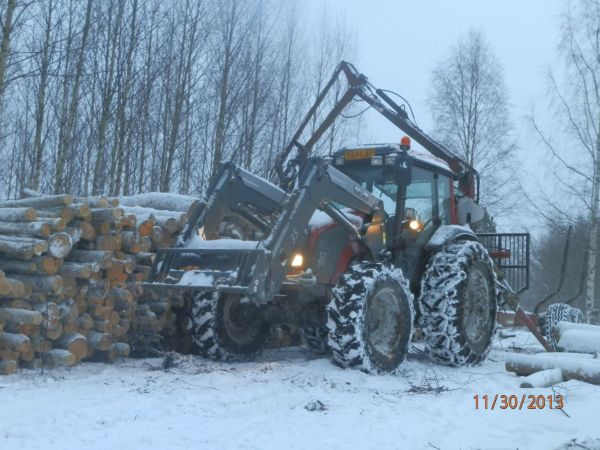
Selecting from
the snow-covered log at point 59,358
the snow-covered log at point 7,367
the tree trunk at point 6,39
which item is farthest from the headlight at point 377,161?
the tree trunk at point 6,39

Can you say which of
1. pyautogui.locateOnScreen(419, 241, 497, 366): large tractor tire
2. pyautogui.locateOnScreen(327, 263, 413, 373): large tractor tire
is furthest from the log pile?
pyautogui.locateOnScreen(327, 263, 413, 373): large tractor tire

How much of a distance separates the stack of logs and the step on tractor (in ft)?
2.25

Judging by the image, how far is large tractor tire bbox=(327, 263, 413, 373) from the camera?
21.0 ft

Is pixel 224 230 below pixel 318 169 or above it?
below

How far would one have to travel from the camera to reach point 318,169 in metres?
6.64


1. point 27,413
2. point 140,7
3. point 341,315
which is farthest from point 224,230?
point 140,7

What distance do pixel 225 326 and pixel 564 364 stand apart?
386cm

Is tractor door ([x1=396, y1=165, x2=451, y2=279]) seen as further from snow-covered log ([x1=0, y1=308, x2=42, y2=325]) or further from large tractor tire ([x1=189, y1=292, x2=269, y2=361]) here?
snow-covered log ([x1=0, y1=308, x2=42, y2=325])

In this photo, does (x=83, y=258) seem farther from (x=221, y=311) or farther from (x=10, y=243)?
(x=221, y=311)

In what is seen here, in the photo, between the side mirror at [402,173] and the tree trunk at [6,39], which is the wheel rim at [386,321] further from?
the tree trunk at [6,39]

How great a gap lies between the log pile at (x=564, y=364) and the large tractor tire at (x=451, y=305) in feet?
2.60

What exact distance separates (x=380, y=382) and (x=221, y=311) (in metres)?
2.27
